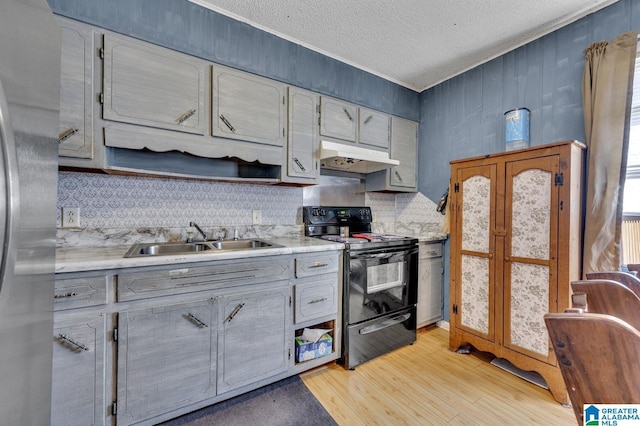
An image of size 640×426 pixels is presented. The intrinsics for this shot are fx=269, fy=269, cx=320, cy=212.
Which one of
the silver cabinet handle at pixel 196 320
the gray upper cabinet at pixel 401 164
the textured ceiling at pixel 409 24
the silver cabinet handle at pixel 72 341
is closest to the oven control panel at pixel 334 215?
the gray upper cabinet at pixel 401 164

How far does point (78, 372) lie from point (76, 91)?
1434 mm

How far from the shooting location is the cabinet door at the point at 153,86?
5.11 feet

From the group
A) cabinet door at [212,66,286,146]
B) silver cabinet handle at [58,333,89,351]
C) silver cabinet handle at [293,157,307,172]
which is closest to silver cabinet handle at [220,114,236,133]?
cabinet door at [212,66,286,146]

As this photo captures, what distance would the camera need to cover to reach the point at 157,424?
1.46m

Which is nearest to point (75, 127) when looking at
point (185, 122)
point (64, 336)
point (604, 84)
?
point (185, 122)

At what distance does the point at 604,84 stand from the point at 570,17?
2.07ft

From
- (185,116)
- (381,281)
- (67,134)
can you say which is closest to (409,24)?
(185,116)

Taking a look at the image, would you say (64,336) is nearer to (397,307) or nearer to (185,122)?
(185,122)

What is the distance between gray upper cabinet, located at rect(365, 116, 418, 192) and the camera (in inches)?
111

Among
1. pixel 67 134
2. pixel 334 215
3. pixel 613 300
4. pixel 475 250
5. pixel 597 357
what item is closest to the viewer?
pixel 597 357

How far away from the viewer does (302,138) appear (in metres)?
2.23

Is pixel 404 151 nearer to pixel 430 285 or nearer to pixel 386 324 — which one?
pixel 430 285

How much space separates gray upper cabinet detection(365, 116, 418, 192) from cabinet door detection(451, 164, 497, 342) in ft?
2.17

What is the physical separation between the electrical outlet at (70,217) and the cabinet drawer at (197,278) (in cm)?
69
